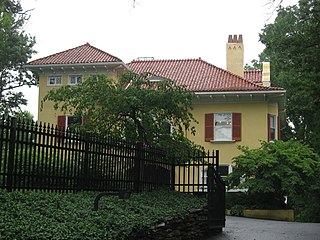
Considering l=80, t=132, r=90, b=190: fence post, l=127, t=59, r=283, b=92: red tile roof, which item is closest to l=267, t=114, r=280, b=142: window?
→ l=127, t=59, r=283, b=92: red tile roof

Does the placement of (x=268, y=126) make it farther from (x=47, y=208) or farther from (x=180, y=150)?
(x=47, y=208)

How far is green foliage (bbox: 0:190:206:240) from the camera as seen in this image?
20.4ft

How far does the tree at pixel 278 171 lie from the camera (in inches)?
925

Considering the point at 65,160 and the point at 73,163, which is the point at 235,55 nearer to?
the point at 73,163

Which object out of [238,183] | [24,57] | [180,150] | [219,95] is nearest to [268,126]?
[219,95]

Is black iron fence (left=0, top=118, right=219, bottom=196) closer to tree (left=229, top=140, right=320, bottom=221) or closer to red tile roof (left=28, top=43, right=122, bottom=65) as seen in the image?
tree (left=229, top=140, right=320, bottom=221)

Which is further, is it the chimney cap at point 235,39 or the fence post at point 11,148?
the chimney cap at point 235,39

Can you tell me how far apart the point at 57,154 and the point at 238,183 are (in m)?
17.0

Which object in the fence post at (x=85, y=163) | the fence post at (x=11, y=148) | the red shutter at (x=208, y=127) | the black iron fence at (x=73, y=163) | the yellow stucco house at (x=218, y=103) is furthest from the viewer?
the red shutter at (x=208, y=127)

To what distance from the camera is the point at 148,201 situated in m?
10.6

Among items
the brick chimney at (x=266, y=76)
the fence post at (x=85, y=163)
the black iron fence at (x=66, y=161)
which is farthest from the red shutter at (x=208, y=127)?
the fence post at (x=85, y=163)

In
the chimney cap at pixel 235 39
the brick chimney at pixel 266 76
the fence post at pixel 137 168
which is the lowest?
the fence post at pixel 137 168

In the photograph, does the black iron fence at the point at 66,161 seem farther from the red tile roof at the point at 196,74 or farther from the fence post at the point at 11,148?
the red tile roof at the point at 196,74

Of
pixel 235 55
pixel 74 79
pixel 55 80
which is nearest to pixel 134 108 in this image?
pixel 74 79
